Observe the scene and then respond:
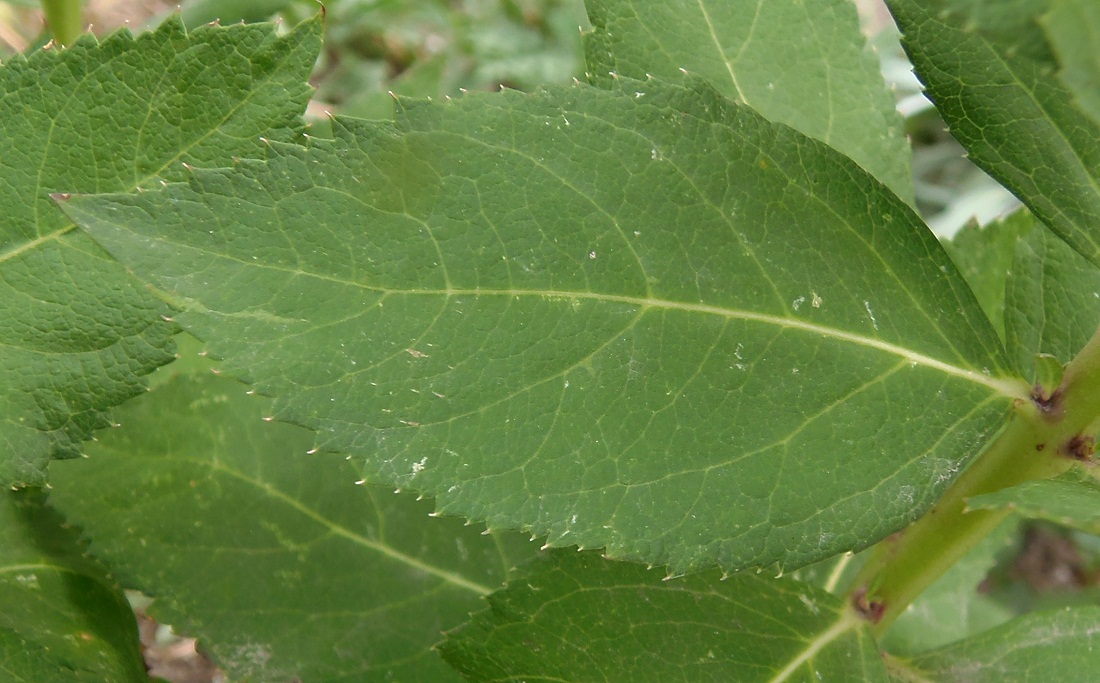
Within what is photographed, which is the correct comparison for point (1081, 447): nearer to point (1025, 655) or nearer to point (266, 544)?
point (1025, 655)

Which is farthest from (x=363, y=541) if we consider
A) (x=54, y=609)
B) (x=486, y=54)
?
(x=486, y=54)

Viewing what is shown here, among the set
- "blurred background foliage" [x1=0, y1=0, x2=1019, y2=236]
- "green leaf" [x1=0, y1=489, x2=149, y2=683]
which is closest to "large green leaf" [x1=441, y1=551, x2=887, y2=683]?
"green leaf" [x1=0, y1=489, x2=149, y2=683]

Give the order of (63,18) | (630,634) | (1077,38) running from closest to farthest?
(1077,38)
(630,634)
(63,18)

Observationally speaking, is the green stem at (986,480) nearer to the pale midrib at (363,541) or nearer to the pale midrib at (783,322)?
the pale midrib at (783,322)

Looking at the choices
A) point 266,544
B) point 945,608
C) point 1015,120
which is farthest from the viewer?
point 945,608

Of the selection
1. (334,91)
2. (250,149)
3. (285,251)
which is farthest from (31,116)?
(334,91)
